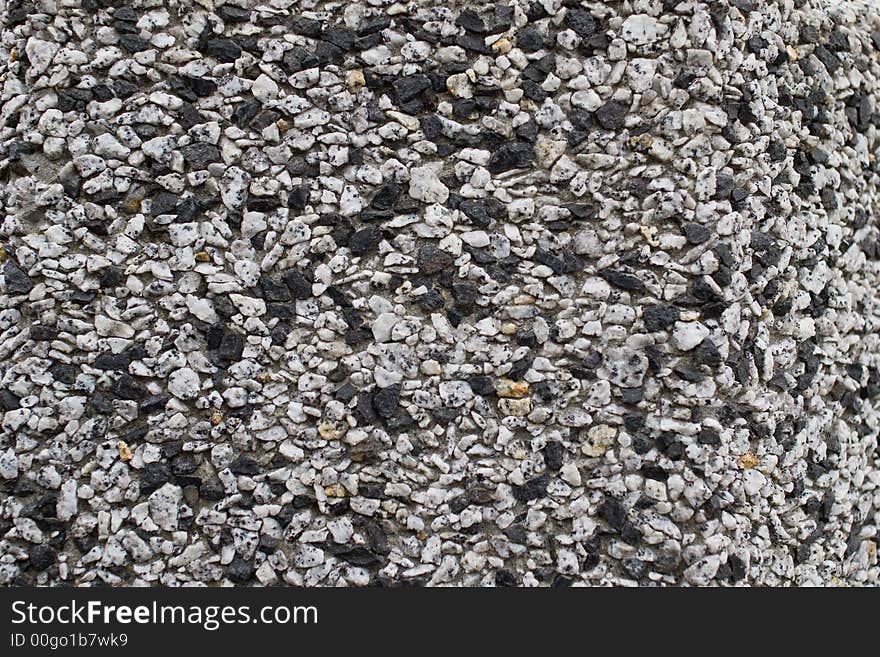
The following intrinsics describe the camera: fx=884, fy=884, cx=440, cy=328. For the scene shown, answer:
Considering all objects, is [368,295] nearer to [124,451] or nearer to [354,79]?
[354,79]

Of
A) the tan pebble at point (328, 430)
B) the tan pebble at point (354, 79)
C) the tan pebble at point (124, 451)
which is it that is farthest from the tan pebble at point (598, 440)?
the tan pebble at point (124, 451)

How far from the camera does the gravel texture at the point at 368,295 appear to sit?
321 cm

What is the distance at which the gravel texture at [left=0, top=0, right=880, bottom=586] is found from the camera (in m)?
3.21

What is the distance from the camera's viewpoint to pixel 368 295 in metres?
3.25

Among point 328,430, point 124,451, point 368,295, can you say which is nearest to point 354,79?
point 368,295

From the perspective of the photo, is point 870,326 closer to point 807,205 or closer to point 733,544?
point 807,205

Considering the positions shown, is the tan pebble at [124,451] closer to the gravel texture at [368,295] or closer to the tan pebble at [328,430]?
the gravel texture at [368,295]

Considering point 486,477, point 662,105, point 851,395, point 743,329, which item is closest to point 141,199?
point 486,477

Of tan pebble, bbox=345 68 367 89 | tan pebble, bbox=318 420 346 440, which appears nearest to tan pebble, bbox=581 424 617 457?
tan pebble, bbox=318 420 346 440

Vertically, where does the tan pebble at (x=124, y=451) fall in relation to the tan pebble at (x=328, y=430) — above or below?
below

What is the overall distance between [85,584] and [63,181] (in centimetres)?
147

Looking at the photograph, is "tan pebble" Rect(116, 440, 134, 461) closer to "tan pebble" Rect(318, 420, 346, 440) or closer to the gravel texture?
the gravel texture

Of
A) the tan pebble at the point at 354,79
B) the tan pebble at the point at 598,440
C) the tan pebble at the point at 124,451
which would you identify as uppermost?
the tan pebble at the point at 354,79

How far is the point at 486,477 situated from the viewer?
3223 mm
